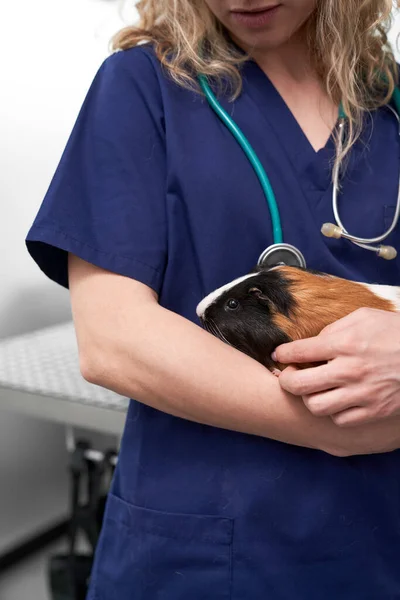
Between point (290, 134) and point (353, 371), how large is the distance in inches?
14.5

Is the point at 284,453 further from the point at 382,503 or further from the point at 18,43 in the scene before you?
the point at 18,43

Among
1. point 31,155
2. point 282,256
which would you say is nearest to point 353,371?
point 282,256

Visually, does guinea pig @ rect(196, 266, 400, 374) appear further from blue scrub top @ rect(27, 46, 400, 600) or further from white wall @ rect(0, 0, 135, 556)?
white wall @ rect(0, 0, 135, 556)

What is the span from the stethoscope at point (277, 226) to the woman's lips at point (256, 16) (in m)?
0.08

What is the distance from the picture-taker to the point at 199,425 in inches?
32.3

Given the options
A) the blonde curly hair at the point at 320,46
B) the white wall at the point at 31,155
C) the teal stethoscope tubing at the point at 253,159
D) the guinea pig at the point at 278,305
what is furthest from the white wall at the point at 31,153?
the guinea pig at the point at 278,305

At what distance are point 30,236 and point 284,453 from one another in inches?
15.7

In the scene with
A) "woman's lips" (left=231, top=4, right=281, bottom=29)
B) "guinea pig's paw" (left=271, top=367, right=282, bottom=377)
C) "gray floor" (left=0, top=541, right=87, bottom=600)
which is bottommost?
"gray floor" (left=0, top=541, right=87, bottom=600)

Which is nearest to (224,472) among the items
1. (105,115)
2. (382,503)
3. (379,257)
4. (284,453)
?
(284,453)

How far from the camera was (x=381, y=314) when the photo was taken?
2.24ft

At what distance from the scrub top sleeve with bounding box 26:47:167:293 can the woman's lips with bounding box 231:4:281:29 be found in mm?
131

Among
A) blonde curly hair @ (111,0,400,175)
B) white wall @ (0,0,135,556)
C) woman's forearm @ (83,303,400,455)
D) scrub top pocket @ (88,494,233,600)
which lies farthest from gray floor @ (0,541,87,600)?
blonde curly hair @ (111,0,400,175)

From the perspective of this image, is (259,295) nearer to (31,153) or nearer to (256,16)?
(256,16)

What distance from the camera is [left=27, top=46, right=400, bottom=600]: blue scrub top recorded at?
793mm
